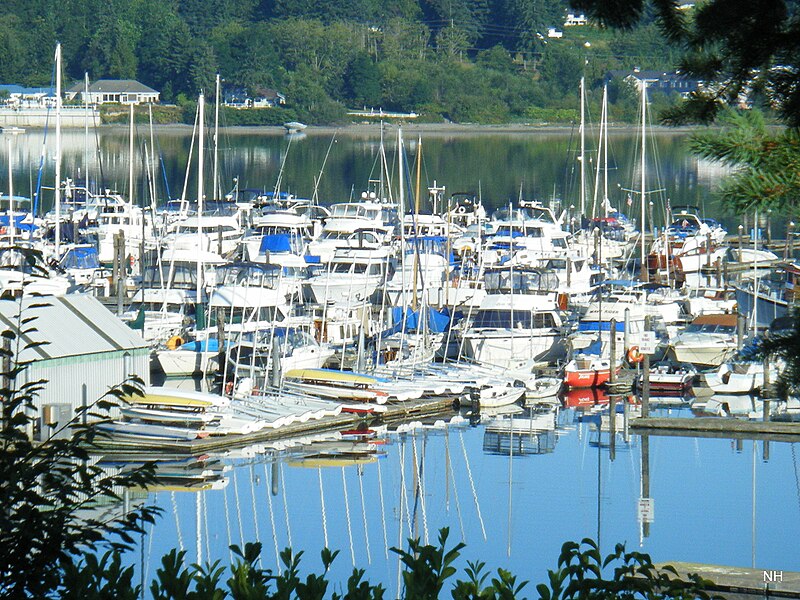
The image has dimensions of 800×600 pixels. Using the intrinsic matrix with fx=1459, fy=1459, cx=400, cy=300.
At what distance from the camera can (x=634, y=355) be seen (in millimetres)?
29031

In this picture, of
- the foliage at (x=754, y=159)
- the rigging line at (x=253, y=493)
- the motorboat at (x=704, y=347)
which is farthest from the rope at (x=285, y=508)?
the foliage at (x=754, y=159)

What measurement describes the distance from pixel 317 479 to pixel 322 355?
6358 millimetres

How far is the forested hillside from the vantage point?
13275 centimetres

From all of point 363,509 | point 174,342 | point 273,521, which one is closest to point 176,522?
point 273,521

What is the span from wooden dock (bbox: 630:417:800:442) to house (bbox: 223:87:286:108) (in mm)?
112504

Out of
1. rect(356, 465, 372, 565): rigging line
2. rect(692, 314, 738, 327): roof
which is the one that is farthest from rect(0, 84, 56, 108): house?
rect(356, 465, 372, 565): rigging line

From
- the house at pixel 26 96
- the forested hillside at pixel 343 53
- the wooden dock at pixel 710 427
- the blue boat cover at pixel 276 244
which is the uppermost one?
the forested hillside at pixel 343 53

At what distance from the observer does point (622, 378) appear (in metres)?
27.9

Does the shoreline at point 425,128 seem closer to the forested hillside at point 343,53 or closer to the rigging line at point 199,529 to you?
the forested hillside at point 343,53

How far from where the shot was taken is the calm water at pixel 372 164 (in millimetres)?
67562

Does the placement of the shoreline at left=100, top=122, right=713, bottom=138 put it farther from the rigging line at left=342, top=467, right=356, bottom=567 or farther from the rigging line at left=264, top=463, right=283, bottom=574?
the rigging line at left=264, top=463, right=283, bottom=574

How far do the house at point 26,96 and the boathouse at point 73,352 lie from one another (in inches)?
3993

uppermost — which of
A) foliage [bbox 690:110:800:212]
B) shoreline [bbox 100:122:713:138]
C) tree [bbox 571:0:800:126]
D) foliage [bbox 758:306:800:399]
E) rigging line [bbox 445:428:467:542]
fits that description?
shoreline [bbox 100:122:713:138]

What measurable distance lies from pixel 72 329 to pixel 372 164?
70630 millimetres
